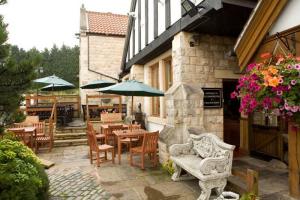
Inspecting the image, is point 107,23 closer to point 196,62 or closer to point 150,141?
point 196,62

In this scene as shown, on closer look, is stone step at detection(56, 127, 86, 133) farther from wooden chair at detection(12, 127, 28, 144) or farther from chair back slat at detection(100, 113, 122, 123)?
wooden chair at detection(12, 127, 28, 144)

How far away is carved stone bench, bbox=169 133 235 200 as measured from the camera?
167 inches

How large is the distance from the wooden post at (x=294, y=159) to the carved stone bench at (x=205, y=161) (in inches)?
34.2

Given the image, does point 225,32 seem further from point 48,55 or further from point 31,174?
point 48,55

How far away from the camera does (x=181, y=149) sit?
5.59 metres

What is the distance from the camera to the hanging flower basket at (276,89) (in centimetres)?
300

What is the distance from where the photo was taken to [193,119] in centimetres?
600

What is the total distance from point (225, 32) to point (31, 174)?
513cm

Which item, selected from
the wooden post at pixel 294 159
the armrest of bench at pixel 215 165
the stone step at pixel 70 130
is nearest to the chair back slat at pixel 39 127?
the stone step at pixel 70 130

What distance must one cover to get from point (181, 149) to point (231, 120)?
3214 millimetres

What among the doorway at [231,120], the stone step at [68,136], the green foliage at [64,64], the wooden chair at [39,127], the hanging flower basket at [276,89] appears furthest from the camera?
the green foliage at [64,64]

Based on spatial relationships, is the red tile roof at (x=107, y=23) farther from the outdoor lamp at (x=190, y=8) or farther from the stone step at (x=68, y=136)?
the outdoor lamp at (x=190, y=8)

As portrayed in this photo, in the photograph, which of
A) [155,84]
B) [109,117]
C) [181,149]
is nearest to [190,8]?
[181,149]

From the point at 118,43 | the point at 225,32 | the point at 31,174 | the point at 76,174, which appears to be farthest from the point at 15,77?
the point at 118,43
